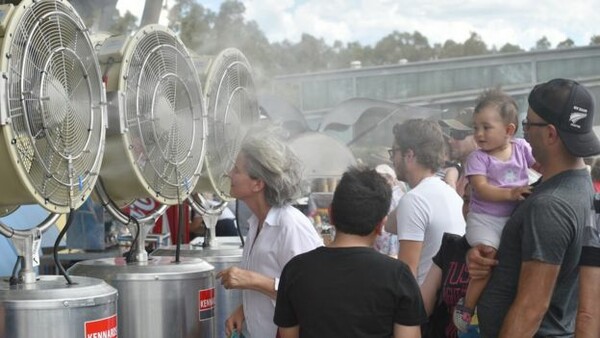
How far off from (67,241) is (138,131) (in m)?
3.31

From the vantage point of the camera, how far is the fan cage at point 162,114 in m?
4.05

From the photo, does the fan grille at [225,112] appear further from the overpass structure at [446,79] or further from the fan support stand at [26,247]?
the overpass structure at [446,79]

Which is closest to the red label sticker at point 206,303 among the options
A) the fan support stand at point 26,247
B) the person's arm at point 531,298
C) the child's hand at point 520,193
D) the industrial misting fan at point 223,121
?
the industrial misting fan at point 223,121

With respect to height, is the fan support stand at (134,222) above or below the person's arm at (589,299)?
above

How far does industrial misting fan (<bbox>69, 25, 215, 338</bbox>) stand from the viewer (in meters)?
3.95

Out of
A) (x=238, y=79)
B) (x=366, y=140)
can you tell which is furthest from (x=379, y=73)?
(x=238, y=79)

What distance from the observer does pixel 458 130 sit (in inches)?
265

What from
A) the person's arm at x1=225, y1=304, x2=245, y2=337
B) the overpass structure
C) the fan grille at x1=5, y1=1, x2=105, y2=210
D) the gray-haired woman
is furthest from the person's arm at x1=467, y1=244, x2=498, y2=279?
the overpass structure

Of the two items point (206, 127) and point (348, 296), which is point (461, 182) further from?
point (348, 296)

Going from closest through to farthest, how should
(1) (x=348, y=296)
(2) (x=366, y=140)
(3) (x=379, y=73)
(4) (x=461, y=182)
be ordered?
(1) (x=348, y=296), (4) (x=461, y=182), (2) (x=366, y=140), (3) (x=379, y=73)

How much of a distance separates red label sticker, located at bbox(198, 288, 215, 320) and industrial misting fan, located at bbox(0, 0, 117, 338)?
85 centimetres

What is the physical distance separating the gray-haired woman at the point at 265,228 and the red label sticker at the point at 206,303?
34 centimetres

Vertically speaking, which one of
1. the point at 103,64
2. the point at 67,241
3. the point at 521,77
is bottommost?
the point at 67,241

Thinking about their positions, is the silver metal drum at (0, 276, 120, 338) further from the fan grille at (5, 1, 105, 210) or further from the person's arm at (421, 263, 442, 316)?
the person's arm at (421, 263, 442, 316)
